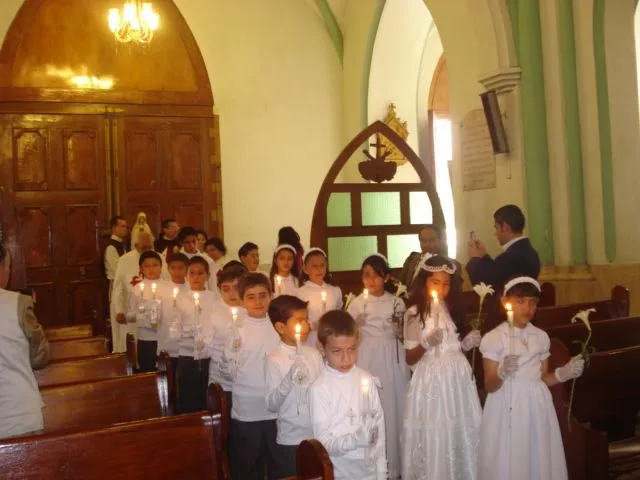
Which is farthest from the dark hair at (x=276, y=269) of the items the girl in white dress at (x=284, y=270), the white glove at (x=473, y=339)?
the white glove at (x=473, y=339)

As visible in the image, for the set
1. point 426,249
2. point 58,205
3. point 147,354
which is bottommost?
point 147,354

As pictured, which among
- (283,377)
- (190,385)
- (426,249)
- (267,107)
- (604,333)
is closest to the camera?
(283,377)

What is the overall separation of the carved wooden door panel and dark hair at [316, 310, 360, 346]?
787 cm

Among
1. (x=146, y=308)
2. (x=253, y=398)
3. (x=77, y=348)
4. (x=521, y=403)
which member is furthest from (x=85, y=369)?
(x=521, y=403)

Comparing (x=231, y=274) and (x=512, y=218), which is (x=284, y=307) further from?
(x=512, y=218)

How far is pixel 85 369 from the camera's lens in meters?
5.19

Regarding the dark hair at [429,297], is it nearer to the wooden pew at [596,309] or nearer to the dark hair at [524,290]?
the dark hair at [524,290]

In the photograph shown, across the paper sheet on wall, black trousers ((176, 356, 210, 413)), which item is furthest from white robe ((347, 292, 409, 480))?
the paper sheet on wall

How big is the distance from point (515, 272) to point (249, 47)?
7.29 m

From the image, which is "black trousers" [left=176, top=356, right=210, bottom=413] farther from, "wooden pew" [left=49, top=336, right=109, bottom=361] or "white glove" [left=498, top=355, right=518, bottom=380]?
"white glove" [left=498, top=355, right=518, bottom=380]

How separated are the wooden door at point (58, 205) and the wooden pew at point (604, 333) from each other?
22.9ft

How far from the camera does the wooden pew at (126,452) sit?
9.48ft

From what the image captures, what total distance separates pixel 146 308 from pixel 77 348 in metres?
0.84

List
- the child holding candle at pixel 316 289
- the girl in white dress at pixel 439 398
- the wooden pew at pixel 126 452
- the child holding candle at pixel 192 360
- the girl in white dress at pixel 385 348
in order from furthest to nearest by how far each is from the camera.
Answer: the child holding candle at pixel 316 289
the child holding candle at pixel 192 360
the girl in white dress at pixel 385 348
the girl in white dress at pixel 439 398
the wooden pew at pixel 126 452
